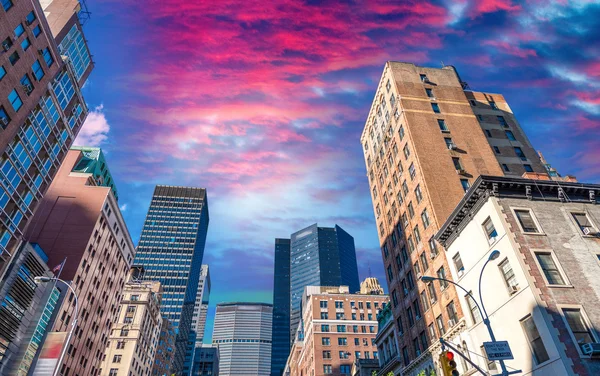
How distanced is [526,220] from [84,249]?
73.6 metres

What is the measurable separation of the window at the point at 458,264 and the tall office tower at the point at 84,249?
62.7 meters

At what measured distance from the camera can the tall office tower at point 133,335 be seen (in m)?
99.0

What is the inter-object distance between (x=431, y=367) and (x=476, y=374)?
7.32 m

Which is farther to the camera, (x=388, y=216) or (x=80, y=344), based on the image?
(x=80, y=344)

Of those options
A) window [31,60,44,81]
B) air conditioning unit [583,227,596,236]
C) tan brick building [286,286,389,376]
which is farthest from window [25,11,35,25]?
tan brick building [286,286,389,376]

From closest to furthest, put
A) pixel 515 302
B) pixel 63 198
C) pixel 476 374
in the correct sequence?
pixel 515 302 < pixel 476 374 < pixel 63 198

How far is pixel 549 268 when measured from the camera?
28.8 metres

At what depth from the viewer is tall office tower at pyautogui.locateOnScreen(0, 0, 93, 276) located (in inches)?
1789

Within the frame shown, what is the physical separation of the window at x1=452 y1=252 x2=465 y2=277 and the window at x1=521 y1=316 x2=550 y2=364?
30.8 feet

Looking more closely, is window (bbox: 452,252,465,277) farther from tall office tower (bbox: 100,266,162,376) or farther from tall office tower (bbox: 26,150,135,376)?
tall office tower (bbox: 100,266,162,376)

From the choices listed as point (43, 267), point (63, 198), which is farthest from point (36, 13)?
point (63, 198)

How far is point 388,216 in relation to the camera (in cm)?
5897

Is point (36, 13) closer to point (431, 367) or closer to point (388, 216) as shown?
point (388, 216)

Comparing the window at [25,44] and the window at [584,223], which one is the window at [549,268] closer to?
the window at [584,223]
